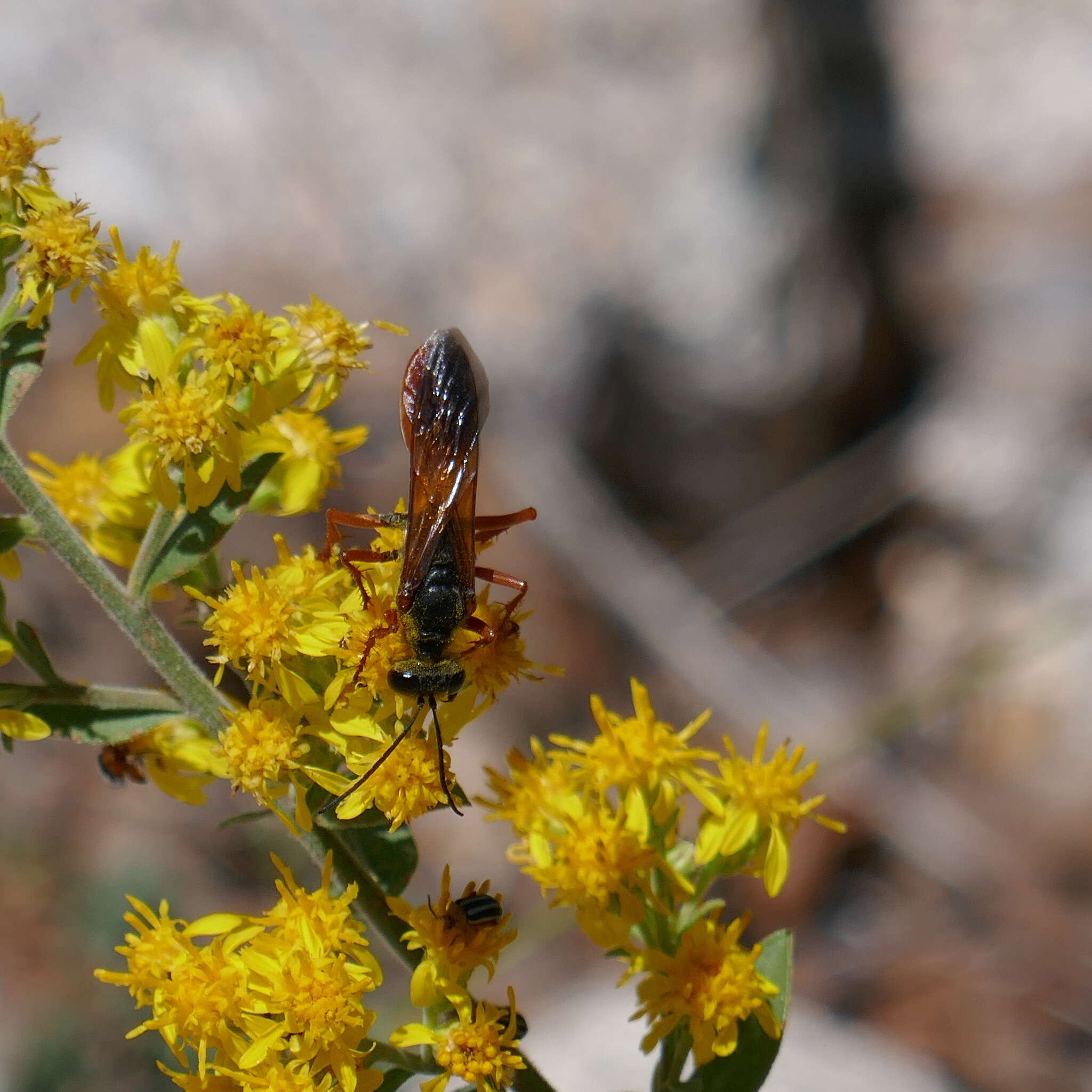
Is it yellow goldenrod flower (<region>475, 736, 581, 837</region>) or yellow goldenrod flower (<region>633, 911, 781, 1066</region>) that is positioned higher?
yellow goldenrod flower (<region>475, 736, 581, 837</region>)

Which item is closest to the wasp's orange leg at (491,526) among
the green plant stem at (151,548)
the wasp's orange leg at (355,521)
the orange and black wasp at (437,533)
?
the orange and black wasp at (437,533)

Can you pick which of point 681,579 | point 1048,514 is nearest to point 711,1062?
point 681,579

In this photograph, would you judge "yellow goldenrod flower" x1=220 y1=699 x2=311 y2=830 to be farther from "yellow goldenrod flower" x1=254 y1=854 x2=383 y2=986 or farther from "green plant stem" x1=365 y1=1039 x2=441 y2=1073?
"green plant stem" x1=365 y1=1039 x2=441 y2=1073

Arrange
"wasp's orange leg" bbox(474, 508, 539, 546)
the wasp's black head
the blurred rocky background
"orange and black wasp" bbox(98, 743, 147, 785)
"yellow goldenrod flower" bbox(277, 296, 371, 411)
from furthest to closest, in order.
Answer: the blurred rocky background
"wasp's orange leg" bbox(474, 508, 539, 546)
"orange and black wasp" bbox(98, 743, 147, 785)
"yellow goldenrod flower" bbox(277, 296, 371, 411)
the wasp's black head

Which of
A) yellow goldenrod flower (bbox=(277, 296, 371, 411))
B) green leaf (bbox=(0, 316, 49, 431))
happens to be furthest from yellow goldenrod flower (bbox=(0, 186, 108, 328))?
yellow goldenrod flower (bbox=(277, 296, 371, 411))

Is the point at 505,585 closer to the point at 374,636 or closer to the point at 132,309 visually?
the point at 374,636

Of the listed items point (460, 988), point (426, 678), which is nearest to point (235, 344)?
point (426, 678)

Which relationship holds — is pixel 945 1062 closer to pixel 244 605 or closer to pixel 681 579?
pixel 681 579
